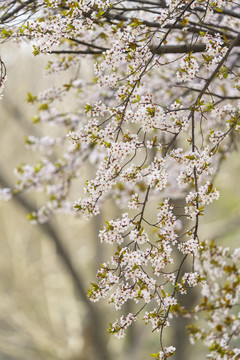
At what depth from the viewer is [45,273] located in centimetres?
937

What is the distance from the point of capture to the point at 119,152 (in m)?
1.96

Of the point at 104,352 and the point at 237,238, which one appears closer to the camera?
the point at 104,352

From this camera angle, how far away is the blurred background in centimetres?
795

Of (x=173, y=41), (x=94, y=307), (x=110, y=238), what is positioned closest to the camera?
(x=110, y=238)

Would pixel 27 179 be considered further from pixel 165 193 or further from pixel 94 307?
pixel 94 307

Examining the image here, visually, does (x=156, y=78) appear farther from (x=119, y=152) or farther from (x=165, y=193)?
(x=119, y=152)

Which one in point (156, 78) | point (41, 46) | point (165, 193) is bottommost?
point (41, 46)

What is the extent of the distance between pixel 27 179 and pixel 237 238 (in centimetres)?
777

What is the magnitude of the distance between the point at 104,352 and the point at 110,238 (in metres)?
7.06

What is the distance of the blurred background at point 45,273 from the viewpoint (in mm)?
7949

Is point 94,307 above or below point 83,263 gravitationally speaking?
below

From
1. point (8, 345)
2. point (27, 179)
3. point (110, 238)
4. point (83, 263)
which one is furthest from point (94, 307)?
point (110, 238)

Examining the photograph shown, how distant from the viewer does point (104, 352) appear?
27.3 ft

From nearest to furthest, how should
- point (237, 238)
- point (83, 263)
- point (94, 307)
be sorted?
point (94, 307) → point (237, 238) → point (83, 263)
